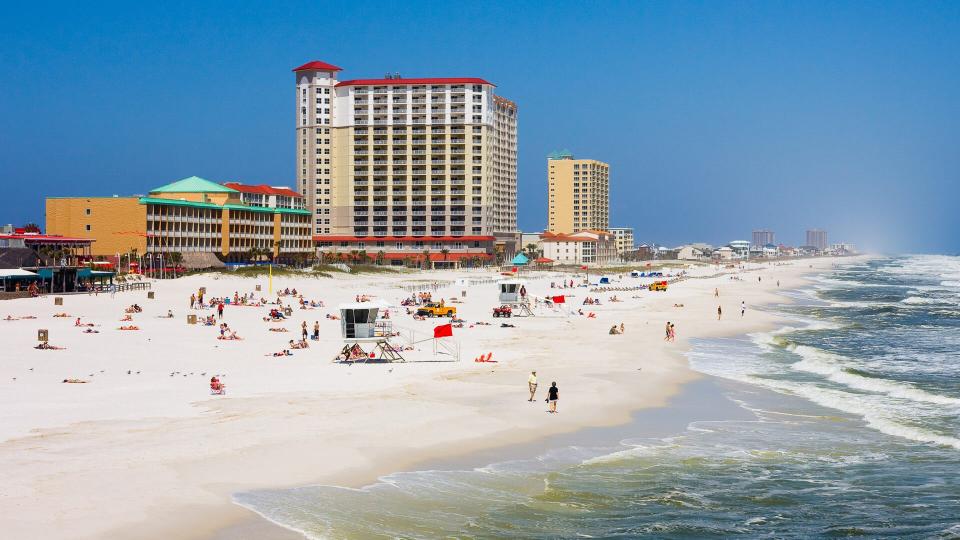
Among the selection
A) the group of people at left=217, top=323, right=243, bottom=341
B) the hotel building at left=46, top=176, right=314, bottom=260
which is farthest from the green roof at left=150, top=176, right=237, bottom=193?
the group of people at left=217, top=323, right=243, bottom=341

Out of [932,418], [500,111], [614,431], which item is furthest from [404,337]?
[500,111]

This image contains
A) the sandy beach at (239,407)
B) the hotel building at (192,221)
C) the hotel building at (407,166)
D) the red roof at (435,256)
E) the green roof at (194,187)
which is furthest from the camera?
the hotel building at (407,166)

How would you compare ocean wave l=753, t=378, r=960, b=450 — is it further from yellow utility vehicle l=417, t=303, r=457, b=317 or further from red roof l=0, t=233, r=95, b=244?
red roof l=0, t=233, r=95, b=244

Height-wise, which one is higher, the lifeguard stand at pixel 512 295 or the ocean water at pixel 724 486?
the lifeguard stand at pixel 512 295

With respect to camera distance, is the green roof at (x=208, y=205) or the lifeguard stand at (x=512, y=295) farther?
the green roof at (x=208, y=205)

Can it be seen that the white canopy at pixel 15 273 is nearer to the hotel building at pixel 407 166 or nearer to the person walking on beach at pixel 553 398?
the person walking on beach at pixel 553 398

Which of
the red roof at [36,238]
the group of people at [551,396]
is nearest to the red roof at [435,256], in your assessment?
the red roof at [36,238]
